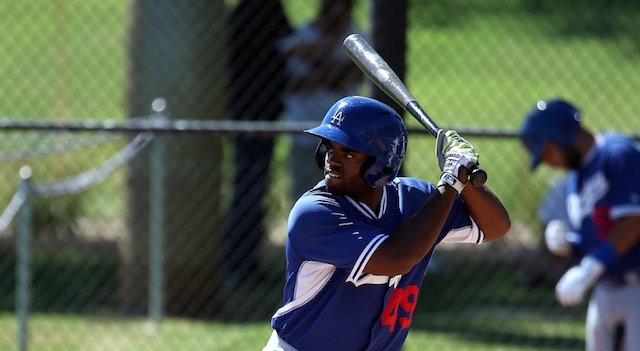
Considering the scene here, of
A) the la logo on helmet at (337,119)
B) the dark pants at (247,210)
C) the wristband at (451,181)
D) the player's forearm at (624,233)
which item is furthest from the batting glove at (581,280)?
the dark pants at (247,210)

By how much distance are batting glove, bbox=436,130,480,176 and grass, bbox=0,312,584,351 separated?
8.34ft

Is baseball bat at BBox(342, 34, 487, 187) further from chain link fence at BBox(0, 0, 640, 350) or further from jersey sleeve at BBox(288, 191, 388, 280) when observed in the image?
chain link fence at BBox(0, 0, 640, 350)

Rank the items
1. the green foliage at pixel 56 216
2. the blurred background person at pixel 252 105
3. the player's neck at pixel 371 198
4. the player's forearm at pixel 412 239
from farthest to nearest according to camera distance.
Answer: the green foliage at pixel 56 216, the blurred background person at pixel 252 105, the player's neck at pixel 371 198, the player's forearm at pixel 412 239

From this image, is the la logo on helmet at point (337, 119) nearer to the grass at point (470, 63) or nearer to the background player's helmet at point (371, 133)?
the background player's helmet at point (371, 133)

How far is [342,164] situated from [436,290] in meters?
3.66

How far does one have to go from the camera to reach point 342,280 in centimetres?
263

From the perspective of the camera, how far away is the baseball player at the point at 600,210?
3828mm

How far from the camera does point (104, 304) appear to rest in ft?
18.6

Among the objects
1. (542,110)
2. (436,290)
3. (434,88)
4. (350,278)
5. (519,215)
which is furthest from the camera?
(434,88)

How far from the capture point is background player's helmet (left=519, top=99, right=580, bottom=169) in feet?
12.7

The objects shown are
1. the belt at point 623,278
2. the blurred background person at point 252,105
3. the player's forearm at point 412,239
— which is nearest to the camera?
the player's forearm at point 412,239

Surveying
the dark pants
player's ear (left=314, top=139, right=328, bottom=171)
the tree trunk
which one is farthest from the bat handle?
the dark pants

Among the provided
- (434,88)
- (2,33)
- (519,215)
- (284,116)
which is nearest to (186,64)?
(284,116)

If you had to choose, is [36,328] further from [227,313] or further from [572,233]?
[572,233]
